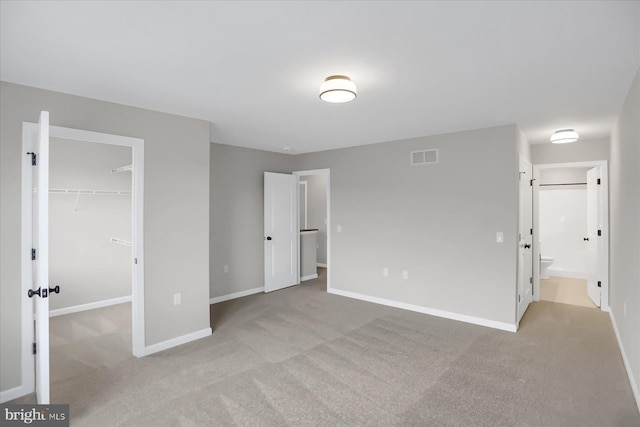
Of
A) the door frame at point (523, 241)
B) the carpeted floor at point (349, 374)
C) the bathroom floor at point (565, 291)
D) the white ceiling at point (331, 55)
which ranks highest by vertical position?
the white ceiling at point (331, 55)

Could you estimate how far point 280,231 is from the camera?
20.0ft

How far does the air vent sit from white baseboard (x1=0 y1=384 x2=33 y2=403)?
16.0ft

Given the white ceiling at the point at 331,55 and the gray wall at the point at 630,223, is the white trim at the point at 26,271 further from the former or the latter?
the gray wall at the point at 630,223

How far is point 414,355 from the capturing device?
3.36 meters

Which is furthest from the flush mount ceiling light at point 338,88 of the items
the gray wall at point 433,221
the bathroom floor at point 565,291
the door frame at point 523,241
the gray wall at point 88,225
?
the bathroom floor at point 565,291

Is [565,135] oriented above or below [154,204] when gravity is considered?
above

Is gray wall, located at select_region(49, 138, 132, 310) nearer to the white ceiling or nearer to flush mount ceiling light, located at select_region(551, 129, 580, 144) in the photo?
the white ceiling

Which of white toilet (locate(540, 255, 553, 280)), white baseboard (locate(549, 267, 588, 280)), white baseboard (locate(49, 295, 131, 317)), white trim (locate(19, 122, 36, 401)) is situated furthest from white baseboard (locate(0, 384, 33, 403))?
white baseboard (locate(549, 267, 588, 280))

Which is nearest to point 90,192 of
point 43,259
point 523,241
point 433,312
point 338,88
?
point 43,259

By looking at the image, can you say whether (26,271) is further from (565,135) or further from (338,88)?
(565,135)

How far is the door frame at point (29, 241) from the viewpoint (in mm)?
2695

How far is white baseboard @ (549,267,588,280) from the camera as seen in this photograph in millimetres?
6977

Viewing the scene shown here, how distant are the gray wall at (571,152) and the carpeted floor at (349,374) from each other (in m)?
2.29

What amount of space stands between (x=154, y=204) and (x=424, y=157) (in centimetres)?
356
